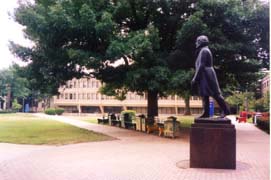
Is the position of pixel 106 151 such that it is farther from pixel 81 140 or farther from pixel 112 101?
pixel 112 101

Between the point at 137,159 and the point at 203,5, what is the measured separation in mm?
10058

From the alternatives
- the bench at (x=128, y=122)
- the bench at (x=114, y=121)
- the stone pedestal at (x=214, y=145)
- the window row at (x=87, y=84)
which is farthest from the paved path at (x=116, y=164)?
the window row at (x=87, y=84)

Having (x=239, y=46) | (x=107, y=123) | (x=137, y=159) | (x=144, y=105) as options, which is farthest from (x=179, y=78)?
(x=144, y=105)

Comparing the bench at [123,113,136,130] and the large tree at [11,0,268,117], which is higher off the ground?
the large tree at [11,0,268,117]

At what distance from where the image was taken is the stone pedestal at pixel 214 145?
9039mm

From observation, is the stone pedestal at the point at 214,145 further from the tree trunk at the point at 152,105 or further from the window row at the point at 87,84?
the window row at the point at 87,84

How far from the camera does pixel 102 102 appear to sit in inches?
2795

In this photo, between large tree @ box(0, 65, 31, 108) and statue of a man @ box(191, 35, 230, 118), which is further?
large tree @ box(0, 65, 31, 108)

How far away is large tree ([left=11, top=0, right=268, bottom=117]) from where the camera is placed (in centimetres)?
1681

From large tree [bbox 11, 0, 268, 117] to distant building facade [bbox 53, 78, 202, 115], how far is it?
45509mm

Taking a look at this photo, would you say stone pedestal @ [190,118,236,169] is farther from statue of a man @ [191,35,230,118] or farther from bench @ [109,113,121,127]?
bench @ [109,113,121,127]

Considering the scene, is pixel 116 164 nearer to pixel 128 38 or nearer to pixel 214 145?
pixel 214 145

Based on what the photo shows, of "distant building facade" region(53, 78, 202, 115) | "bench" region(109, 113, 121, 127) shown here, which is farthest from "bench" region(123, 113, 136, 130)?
"distant building facade" region(53, 78, 202, 115)

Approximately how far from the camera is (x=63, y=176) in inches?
321
